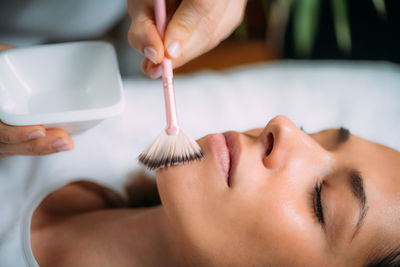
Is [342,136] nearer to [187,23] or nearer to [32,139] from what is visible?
[187,23]

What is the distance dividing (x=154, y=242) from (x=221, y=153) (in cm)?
25

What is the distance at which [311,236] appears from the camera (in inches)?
24.6

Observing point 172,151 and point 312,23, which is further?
point 312,23

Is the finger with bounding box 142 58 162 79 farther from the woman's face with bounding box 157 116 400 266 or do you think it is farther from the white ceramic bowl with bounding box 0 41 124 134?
the woman's face with bounding box 157 116 400 266

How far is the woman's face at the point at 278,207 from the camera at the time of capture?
61 centimetres

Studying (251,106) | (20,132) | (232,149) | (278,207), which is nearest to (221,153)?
(232,149)

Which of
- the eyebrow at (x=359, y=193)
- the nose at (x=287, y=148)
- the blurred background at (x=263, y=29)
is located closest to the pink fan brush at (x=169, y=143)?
the nose at (x=287, y=148)

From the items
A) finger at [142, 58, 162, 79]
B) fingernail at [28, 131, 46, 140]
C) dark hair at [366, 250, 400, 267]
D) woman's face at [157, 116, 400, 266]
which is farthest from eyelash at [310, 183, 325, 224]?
fingernail at [28, 131, 46, 140]

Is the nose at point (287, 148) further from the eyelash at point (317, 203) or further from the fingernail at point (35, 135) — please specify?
the fingernail at point (35, 135)

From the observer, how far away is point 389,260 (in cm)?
65

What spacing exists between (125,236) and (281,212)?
347 millimetres

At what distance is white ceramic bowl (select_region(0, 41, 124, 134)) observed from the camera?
0.75 meters

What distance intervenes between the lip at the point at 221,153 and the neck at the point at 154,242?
0.63 ft

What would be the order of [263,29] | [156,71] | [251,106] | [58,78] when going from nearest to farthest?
[156,71]
[58,78]
[251,106]
[263,29]
